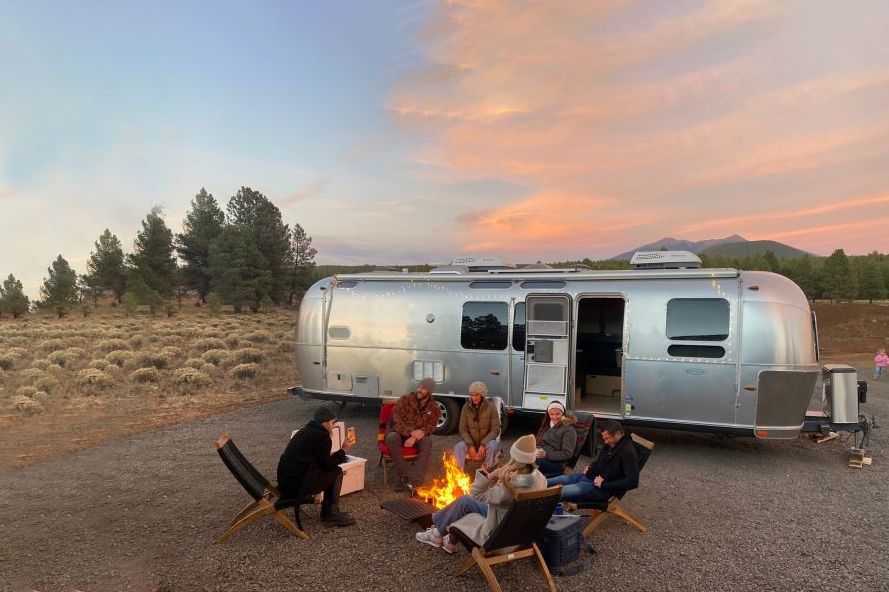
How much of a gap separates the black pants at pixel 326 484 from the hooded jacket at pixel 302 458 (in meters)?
0.05

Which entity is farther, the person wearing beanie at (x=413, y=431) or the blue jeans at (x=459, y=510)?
the person wearing beanie at (x=413, y=431)

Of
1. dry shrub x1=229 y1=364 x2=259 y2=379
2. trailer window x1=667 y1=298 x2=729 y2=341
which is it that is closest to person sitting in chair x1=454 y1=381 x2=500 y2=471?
trailer window x1=667 y1=298 x2=729 y2=341

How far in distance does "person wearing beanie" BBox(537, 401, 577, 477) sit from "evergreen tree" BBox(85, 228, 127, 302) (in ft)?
156

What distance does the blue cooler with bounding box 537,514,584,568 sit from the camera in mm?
4676

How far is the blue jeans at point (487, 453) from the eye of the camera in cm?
660

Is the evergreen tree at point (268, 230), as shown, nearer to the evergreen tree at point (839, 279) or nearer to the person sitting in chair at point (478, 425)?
the person sitting in chair at point (478, 425)

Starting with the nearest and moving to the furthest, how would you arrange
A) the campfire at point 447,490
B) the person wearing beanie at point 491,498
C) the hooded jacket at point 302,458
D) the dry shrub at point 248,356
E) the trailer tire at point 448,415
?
the person wearing beanie at point 491,498
the hooded jacket at point 302,458
the campfire at point 447,490
the trailer tire at point 448,415
the dry shrub at point 248,356

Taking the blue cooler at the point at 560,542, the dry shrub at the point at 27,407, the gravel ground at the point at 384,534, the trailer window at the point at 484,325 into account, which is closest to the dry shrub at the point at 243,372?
the dry shrub at the point at 27,407

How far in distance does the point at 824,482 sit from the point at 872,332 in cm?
3364

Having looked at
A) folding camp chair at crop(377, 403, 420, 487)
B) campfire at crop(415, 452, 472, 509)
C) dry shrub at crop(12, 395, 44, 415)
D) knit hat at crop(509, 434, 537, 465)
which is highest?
knit hat at crop(509, 434, 537, 465)

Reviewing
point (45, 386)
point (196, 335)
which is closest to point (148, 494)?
point (45, 386)

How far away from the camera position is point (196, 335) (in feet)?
86.0

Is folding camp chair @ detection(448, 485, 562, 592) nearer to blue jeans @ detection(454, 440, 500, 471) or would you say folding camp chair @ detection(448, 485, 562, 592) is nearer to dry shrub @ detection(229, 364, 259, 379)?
blue jeans @ detection(454, 440, 500, 471)

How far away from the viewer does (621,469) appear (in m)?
5.36
